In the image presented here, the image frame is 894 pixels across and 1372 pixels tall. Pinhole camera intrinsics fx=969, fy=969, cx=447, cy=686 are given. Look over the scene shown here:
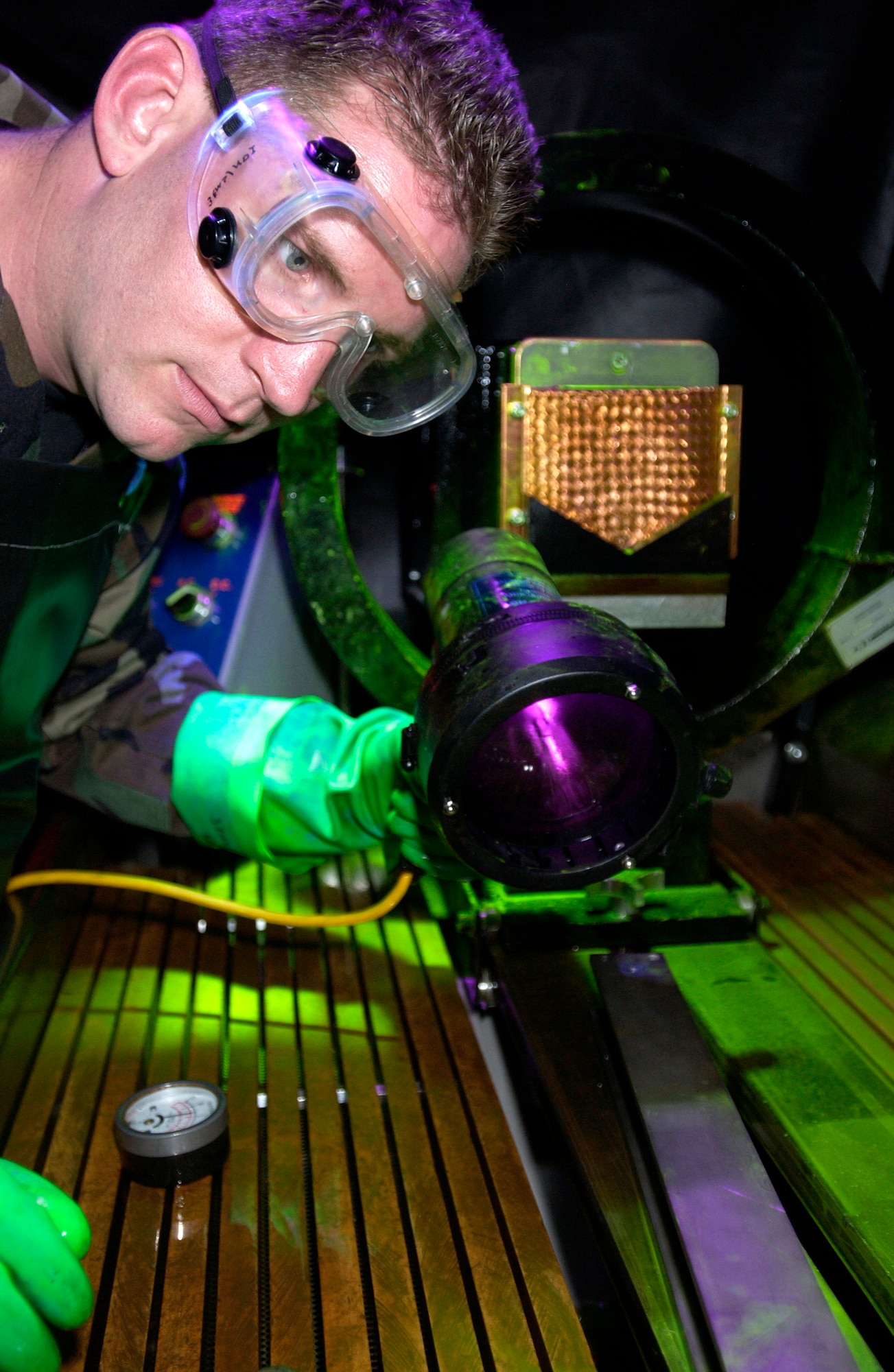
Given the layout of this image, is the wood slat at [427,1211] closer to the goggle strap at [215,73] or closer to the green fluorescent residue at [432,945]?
the green fluorescent residue at [432,945]

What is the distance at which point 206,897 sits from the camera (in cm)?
128

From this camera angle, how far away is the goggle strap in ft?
3.02

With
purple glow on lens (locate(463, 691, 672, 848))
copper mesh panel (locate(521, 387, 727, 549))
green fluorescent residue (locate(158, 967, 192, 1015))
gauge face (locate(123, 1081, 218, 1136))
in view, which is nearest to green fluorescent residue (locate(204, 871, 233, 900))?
green fluorescent residue (locate(158, 967, 192, 1015))

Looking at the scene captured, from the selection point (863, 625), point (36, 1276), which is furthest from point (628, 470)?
point (36, 1276)

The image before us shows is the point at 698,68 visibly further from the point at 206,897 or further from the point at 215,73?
the point at 206,897

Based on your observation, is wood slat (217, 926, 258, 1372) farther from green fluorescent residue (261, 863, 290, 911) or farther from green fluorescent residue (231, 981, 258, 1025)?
green fluorescent residue (261, 863, 290, 911)

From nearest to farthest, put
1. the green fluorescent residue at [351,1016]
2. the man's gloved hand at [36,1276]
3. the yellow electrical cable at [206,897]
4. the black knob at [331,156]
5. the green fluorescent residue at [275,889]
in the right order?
the man's gloved hand at [36,1276], the black knob at [331,156], the green fluorescent residue at [351,1016], the yellow electrical cable at [206,897], the green fluorescent residue at [275,889]

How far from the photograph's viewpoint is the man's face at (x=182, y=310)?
93cm

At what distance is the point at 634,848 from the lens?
3.05 feet

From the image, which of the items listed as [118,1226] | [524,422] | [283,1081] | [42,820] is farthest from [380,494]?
[118,1226]

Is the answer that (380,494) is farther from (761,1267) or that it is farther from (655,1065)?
(761,1267)

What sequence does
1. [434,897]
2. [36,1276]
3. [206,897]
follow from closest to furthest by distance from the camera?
[36,1276] < [206,897] < [434,897]

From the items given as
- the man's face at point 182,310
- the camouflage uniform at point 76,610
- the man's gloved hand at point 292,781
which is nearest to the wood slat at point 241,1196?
the man's gloved hand at point 292,781

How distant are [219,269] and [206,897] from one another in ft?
2.53
